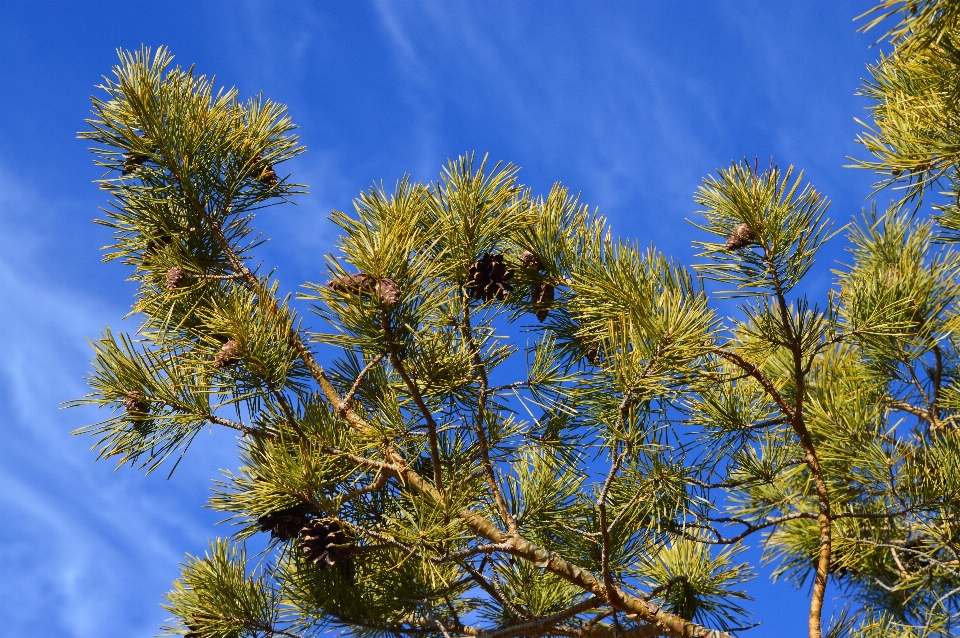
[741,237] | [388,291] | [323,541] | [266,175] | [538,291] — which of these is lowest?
[323,541]

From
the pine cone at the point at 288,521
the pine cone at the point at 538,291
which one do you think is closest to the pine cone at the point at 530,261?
the pine cone at the point at 538,291

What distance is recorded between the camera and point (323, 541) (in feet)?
4.41

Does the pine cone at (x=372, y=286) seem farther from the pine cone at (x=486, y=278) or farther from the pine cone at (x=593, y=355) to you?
the pine cone at (x=593, y=355)

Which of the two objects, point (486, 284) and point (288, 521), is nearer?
point (288, 521)

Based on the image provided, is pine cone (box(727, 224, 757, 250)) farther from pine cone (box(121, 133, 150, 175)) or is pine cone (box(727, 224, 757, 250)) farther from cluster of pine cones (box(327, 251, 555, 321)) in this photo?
pine cone (box(121, 133, 150, 175))

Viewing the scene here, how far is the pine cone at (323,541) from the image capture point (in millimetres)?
1332

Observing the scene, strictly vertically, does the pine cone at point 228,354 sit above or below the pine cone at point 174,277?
below

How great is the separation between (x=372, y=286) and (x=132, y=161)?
0.57m

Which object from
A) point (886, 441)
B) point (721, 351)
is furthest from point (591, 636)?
point (886, 441)

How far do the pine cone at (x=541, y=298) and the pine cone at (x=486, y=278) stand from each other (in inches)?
5.1

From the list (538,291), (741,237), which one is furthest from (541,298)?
(741,237)

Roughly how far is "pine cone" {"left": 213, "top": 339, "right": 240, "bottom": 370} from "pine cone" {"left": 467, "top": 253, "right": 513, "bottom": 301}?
0.38 metres

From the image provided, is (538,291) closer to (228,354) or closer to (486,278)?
(486,278)

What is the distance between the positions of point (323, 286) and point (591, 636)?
2.16ft
